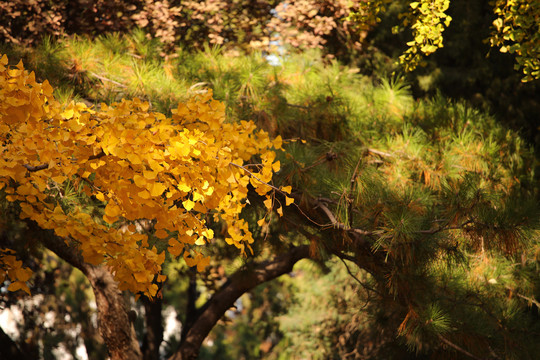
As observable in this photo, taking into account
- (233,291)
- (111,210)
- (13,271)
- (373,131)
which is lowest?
(233,291)

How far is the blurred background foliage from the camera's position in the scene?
2367 millimetres

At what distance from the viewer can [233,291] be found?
156 inches

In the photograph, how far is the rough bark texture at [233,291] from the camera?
386 cm

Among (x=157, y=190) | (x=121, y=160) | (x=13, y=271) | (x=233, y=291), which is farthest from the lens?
(x=233, y=291)

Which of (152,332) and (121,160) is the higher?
(121,160)

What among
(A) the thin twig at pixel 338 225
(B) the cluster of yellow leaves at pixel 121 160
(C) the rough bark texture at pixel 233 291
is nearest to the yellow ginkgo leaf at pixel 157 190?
(B) the cluster of yellow leaves at pixel 121 160

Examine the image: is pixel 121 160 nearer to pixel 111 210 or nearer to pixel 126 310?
pixel 111 210

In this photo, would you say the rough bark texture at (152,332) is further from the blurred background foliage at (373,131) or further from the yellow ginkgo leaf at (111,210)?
the yellow ginkgo leaf at (111,210)

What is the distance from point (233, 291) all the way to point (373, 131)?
1.55m

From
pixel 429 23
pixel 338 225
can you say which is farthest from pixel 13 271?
pixel 429 23

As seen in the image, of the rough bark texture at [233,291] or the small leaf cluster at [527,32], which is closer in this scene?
the small leaf cluster at [527,32]

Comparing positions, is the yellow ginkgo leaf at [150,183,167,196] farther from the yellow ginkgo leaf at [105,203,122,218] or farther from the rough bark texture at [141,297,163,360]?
the rough bark texture at [141,297,163,360]

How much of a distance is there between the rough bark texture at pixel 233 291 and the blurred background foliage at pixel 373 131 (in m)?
0.11

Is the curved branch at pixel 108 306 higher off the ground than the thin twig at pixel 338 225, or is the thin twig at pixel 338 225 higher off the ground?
the thin twig at pixel 338 225
